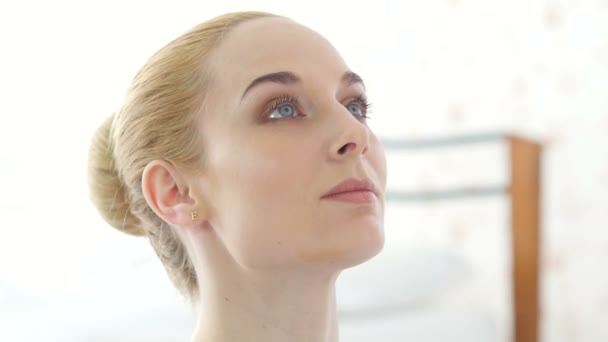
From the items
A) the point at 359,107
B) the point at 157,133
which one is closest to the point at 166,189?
the point at 157,133

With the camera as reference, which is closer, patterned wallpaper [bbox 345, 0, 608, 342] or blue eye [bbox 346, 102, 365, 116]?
blue eye [bbox 346, 102, 365, 116]

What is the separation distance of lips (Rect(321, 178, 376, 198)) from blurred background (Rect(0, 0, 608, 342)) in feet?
2.17

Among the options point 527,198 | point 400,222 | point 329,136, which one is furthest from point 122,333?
point 400,222

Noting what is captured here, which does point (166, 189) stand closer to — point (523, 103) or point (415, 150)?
point (415, 150)

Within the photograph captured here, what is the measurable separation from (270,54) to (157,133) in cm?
18

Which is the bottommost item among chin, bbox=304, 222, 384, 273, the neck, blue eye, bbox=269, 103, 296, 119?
the neck

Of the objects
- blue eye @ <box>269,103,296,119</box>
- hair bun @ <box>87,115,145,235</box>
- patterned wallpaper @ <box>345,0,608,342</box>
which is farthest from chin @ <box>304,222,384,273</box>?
patterned wallpaper @ <box>345,0,608,342</box>

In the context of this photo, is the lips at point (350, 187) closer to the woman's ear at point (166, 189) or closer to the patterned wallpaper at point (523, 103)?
the woman's ear at point (166, 189)

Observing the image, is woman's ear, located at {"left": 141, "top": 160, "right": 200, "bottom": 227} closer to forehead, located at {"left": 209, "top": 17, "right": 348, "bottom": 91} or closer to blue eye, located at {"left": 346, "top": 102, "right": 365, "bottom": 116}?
forehead, located at {"left": 209, "top": 17, "right": 348, "bottom": 91}

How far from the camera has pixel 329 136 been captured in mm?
853

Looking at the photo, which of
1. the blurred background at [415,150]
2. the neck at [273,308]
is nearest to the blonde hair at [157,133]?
the neck at [273,308]

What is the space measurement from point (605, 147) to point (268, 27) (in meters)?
1.97

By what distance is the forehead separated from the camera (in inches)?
34.9

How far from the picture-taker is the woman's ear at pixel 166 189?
2.99ft
